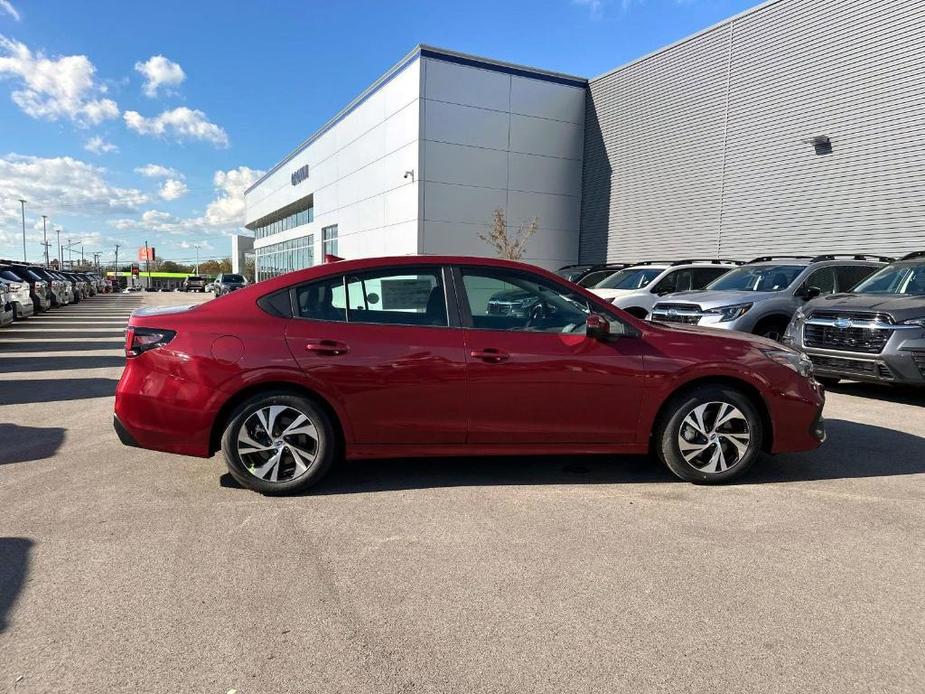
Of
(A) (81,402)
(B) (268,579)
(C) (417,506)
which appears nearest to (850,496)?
(C) (417,506)

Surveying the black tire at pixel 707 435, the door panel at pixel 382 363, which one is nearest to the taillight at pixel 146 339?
the door panel at pixel 382 363

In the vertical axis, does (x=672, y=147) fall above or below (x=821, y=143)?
above

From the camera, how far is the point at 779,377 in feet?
14.6

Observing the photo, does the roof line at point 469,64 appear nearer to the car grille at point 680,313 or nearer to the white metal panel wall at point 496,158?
the white metal panel wall at point 496,158

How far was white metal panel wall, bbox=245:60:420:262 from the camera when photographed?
2444 cm

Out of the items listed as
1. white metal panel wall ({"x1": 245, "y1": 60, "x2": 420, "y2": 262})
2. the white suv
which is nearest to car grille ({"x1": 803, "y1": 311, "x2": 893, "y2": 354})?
the white suv

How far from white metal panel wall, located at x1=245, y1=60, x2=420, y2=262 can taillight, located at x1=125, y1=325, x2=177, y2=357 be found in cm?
2053

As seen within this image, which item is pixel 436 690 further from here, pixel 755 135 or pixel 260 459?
pixel 755 135

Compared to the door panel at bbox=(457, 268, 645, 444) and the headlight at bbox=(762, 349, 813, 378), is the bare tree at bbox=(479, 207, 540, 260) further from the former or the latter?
the door panel at bbox=(457, 268, 645, 444)

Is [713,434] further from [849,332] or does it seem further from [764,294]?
[764,294]

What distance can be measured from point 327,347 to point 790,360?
10.9ft

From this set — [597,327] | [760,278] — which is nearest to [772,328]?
[760,278]

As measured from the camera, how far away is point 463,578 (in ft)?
10.2

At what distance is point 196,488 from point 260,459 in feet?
1.97
